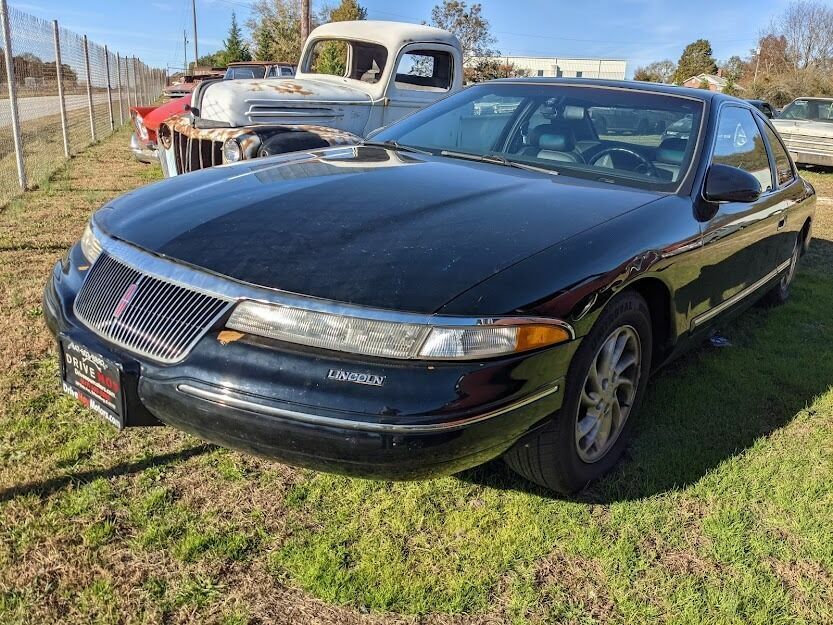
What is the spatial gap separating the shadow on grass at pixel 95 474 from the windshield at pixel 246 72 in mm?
13457

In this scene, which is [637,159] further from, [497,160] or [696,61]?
[696,61]

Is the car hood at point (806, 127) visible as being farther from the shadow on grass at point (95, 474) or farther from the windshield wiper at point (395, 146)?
the shadow on grass at point (95, 474)

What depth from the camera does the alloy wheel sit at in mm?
2537

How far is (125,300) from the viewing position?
2.22 meters

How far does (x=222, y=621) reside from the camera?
197cm

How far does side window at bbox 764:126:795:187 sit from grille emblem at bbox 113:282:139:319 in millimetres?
3774

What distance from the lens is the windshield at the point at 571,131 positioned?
10.6 ft

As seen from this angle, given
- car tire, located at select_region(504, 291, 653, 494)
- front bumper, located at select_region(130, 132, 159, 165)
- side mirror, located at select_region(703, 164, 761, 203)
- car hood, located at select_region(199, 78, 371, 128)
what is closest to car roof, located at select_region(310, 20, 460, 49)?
car hood, located at select_region(199, 78, 371, 128)

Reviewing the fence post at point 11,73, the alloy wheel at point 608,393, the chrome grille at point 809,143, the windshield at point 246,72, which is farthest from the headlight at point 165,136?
the chrome grille at point 809,143

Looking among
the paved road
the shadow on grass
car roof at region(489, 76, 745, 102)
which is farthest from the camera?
the paved road

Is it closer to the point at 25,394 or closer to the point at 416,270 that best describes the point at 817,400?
the point at 416,270

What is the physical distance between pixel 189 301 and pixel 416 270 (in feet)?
2.32

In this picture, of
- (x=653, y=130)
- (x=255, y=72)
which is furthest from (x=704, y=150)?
(x=255, y=72)

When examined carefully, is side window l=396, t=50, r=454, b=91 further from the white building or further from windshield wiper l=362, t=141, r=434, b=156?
the white building
